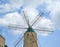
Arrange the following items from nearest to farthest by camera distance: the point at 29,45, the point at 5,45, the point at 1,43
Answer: the point at 1,43 < the point at 5,45 < the point at 29,45

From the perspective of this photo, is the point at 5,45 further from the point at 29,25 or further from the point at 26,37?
the point at 29,25

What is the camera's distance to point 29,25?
8838 centimetres

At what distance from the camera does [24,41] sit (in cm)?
8375

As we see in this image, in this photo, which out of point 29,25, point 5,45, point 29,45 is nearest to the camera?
point 5,45

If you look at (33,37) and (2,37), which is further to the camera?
(33,37)

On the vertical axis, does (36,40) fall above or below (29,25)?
below

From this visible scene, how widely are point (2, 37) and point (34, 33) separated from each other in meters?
19.5

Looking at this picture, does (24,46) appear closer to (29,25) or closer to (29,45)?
(29,45)

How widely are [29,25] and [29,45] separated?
30.3 feet

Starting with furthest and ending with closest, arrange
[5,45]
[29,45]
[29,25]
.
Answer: [29,25]
[29,45]
[5,45]

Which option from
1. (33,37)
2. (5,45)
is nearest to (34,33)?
(33,37)

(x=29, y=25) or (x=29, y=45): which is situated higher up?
(x=29, y=25)

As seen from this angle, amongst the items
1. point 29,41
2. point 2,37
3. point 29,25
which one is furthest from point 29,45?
point 2,37

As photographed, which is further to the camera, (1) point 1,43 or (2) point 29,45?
(2) point 29,45
